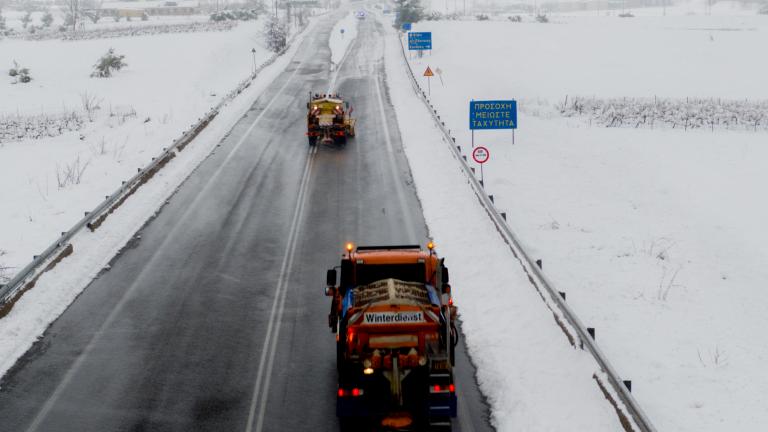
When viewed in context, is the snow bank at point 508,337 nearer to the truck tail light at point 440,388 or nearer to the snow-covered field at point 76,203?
the truck tail light at point 440,388

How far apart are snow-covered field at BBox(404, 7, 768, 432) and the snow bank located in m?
0.24

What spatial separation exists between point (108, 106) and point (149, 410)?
41480 mm

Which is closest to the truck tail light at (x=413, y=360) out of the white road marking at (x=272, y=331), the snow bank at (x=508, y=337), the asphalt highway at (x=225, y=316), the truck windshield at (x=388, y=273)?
the asphalt highway at (x=225, y=316)

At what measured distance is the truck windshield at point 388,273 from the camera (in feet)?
36.4

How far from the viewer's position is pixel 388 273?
1114 cm

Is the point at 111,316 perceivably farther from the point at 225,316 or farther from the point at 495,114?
the point at 495,114

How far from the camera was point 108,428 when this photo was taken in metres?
10.6

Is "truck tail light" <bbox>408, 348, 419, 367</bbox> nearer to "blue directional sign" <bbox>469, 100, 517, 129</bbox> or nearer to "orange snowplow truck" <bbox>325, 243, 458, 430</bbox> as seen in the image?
"orange snowplow truck" <bbox>325, 243, 458, 430</bbox>

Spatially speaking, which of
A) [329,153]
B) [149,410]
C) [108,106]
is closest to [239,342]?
[149,410]

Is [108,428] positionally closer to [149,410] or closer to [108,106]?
[149,410]

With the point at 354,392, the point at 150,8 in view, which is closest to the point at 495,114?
the point at 354,392

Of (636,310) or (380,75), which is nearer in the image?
(636,310)

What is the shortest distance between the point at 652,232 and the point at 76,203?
58.9ft

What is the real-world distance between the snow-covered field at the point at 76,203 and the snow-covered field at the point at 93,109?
9 centimetres
